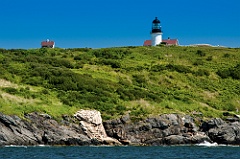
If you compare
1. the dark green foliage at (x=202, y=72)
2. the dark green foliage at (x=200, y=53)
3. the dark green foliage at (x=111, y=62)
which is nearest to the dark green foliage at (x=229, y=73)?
the dark green foliage at (x=202, y=72)

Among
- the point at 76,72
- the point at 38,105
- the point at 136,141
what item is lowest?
the point at 136,141

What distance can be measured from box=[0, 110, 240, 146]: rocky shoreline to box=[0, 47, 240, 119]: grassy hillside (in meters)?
1.59

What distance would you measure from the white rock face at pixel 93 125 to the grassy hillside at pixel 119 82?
1.49 m

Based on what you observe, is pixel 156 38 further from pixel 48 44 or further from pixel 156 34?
pixel 48 44

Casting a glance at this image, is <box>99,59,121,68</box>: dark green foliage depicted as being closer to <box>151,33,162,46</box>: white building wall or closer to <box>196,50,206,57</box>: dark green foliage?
<box>196,50,206,57</box>: dark green foliage

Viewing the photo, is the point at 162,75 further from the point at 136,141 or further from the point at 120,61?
the point at 136,141

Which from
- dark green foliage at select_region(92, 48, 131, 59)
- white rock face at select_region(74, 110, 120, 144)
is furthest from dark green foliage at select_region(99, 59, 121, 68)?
white rock face at select_region(74, 110, 120, 144)

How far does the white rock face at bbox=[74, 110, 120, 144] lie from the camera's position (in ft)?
169

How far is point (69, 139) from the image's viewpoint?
4912 centimetres

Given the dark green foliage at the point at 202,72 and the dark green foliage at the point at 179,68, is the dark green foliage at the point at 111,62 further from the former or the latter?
the dark green foliage at the point at 202,72

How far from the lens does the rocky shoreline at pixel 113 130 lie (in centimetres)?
4812

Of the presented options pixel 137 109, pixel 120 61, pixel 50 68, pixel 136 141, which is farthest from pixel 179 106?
pixel 120 61

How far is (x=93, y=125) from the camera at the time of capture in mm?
52312

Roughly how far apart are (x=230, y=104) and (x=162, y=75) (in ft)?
42.7
